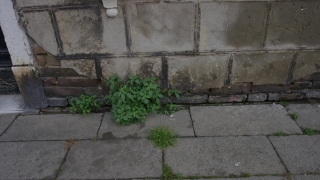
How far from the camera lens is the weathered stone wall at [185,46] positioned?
8.04 ft

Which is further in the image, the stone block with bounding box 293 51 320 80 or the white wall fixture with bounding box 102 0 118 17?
the stone block with bounding box 293 51 320 80

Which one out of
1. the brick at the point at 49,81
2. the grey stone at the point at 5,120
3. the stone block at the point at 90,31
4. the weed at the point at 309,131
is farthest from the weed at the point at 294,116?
the grey stone at the point at 5,120

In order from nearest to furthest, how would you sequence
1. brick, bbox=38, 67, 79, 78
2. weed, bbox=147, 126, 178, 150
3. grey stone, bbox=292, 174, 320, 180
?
grey stone, bbox=292, 174, 320, 180 → weed, bbox=147, 126, 178, 150 → brick, bbox=38, 67, 79, 78

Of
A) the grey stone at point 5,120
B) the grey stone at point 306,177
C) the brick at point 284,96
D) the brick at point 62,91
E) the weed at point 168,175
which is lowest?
the grey stone at point 306,177

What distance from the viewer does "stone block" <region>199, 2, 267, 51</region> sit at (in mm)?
2443

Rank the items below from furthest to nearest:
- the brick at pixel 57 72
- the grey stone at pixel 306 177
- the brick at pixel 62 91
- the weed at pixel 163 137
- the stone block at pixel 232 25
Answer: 1. the brick at pixel 62 91
2. the brick at pixel 57 72
3. the stone block at pixel 232 25
4. the weed at pixel 163 137
5. the grey stone at pixel 306 177

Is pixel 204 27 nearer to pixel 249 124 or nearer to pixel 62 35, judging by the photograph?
pixel 249 124

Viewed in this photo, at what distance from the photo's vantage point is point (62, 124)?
8.73ft

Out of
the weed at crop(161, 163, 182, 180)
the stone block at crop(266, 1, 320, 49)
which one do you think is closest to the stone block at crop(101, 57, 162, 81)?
the weed at crop(161, 163, 182, 180)

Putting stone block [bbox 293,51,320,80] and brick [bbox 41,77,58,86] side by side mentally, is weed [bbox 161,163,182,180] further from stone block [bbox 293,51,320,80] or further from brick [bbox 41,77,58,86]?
stone block [bbox 293,51,320,80]

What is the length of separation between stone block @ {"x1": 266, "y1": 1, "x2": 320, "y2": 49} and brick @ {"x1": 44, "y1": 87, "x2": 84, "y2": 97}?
7.36 feet

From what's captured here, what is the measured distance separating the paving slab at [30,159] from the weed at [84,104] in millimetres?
528

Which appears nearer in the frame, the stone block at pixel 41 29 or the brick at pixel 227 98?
the stone block at pixel 41 29

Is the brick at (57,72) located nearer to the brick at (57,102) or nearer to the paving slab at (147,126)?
the brick at (57,102)
